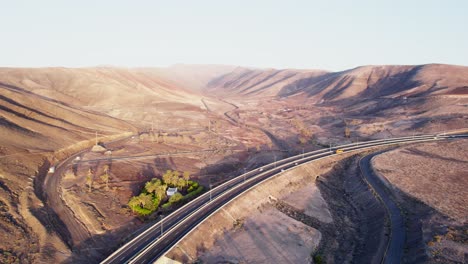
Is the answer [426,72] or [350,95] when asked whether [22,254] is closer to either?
[350,95]

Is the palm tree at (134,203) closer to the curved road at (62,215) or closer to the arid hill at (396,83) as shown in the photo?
the curved road at (62,215)

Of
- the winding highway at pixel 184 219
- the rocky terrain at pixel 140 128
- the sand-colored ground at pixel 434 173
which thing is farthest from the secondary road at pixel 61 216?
the sand-colored ground at pixel 434 173

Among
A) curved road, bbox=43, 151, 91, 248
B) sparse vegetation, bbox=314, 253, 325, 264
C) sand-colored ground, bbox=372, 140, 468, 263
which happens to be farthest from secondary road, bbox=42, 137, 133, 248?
sand-colored ground, bbox=372, 140, 468, 263

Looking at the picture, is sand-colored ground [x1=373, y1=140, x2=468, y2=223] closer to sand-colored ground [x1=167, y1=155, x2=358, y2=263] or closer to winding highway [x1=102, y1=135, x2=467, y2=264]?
sand-colored ground [x1=167, y1=155, x2=358, y2=263]

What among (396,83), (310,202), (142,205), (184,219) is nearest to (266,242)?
(184,219)

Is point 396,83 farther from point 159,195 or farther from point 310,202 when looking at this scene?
point 159,195
